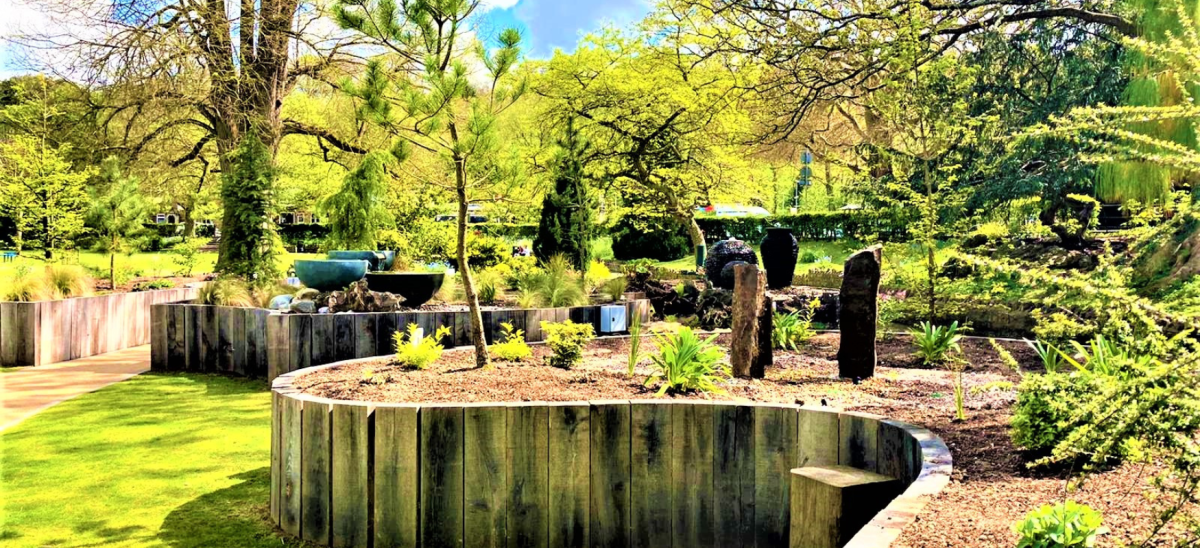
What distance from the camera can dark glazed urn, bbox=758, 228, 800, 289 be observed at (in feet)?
44.7

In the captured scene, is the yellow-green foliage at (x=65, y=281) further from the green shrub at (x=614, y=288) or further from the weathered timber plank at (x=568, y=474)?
the weathered timber plank at (x=568, y=474)

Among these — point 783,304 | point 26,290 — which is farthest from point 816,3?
point 26,290

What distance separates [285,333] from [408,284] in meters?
1.90

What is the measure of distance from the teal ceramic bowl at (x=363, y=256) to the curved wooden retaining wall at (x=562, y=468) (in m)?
6.97

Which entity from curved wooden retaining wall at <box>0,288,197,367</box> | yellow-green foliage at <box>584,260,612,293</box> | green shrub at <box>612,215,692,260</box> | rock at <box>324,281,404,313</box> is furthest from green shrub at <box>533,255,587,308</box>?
green shrub at <box>612,215,692,260</box>

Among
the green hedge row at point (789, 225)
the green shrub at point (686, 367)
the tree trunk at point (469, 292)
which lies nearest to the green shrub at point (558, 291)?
the tree trunk at point (469, 292)

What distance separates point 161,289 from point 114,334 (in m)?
1.43

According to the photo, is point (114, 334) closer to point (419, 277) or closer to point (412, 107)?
point (419, 277)

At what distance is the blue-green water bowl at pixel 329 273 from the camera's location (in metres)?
9.94

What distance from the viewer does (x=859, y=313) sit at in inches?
230

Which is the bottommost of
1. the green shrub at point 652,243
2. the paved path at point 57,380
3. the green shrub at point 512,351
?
the paved path at point 57,380

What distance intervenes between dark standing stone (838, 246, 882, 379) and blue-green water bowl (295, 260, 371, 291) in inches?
228

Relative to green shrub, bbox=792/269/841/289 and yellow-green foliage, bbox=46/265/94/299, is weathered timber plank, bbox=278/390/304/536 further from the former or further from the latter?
green shrub, bbox=792/269/841/289

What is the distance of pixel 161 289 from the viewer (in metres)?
12.1
